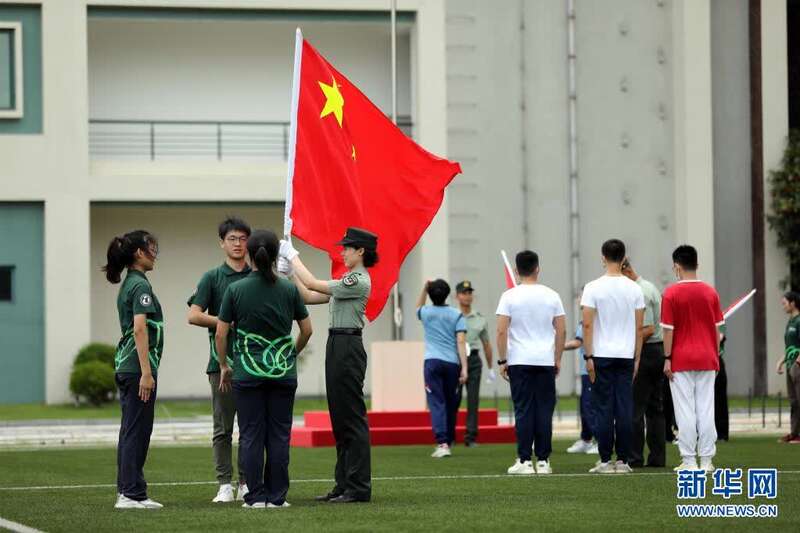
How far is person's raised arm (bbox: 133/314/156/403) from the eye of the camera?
11.8 metres

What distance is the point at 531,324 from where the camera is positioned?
14906 mm

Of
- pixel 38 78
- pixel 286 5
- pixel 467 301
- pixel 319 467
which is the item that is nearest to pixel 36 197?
pixel 38 78

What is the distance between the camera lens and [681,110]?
36188mm

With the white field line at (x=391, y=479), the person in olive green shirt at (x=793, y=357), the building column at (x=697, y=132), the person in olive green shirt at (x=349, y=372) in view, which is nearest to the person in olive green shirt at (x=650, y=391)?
the white field line at (x=391, y=479)

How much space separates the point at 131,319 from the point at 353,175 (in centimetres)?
321

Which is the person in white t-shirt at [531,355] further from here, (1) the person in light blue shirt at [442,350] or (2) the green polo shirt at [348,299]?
(1) the person in light blue shirt at [442,350]

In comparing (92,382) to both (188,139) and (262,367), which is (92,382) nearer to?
(188,139)

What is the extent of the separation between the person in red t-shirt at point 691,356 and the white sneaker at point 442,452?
4.52 m

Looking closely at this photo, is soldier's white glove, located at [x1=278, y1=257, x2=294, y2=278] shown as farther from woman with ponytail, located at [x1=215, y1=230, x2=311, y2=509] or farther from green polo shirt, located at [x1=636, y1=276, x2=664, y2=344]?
green polo shirt, located at [x1=636, y1=276, x2=664, y2=344]

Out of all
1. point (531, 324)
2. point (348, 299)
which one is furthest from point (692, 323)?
point (348, 299)

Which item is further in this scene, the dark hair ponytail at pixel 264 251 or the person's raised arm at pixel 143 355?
the person's raised arm at pixel 143 355

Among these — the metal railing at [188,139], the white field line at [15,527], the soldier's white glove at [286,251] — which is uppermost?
the metal railing at [188,139]

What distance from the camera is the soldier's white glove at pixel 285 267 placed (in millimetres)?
12078

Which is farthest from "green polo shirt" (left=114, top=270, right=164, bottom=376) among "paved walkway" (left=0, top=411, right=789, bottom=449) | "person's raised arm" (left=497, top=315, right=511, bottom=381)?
"paved walkway" (left=0, top=411, right=789, bottom=449)
